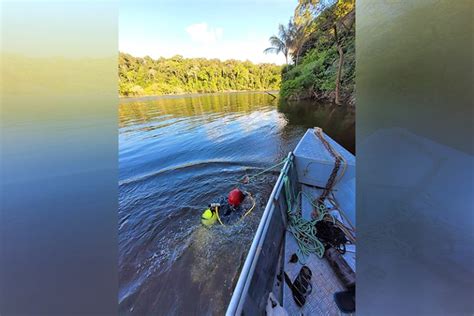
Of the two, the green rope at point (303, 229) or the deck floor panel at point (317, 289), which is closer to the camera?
the deck floor panel at point (317, 289)

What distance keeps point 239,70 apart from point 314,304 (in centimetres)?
6273

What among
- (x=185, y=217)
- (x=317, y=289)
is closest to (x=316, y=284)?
(x=317, y=289)

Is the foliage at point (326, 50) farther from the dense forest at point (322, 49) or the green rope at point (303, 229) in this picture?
the green rope at point (303, 229)

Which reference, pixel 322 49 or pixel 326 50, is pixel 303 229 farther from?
pixel 322 49

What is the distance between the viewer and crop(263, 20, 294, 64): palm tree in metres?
24.0

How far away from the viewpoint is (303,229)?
286 centimetres

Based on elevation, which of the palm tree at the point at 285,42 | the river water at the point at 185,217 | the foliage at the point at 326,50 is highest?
the palm tree at the point at 285,42

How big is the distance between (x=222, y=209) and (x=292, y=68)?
82.6 ft

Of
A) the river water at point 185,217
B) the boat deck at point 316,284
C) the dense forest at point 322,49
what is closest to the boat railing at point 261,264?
the boat deck at point 316,284

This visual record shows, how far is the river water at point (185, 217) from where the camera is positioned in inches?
111
